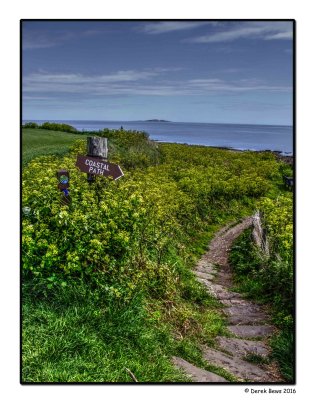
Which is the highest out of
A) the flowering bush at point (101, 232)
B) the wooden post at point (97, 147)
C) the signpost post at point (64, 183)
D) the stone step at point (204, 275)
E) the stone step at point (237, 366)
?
the wooden post at point (97, 147)

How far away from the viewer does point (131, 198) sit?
7.11m

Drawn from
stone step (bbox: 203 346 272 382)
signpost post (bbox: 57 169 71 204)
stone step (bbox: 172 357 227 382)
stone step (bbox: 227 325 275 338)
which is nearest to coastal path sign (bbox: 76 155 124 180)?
signpost post (bbox: 57 169 71 204)

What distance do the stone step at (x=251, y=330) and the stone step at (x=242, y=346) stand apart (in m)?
0.21

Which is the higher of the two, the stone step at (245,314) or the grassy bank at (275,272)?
the grassy bank at (275,272)

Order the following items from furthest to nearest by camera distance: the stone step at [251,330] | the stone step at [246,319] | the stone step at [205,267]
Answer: the stone step at [205,267], the stone step at [246,319], the stone step at [251,330]

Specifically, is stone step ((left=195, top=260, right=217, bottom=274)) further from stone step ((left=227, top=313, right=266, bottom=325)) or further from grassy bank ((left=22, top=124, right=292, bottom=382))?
stone step ((left=227, top=313, right=266, bottom=325))

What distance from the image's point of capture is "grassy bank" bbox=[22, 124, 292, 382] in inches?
205

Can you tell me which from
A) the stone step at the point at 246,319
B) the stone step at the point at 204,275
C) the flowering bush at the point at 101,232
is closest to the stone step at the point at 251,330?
the stone step at the point at 246,319

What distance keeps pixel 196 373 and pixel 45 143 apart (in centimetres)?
577

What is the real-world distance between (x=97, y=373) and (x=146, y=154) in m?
7.79

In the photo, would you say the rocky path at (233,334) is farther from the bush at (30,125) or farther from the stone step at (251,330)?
the bush at (30,125)

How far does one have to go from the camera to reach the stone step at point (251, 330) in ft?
23.4

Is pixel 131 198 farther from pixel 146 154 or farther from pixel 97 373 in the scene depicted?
pixel 146 154
